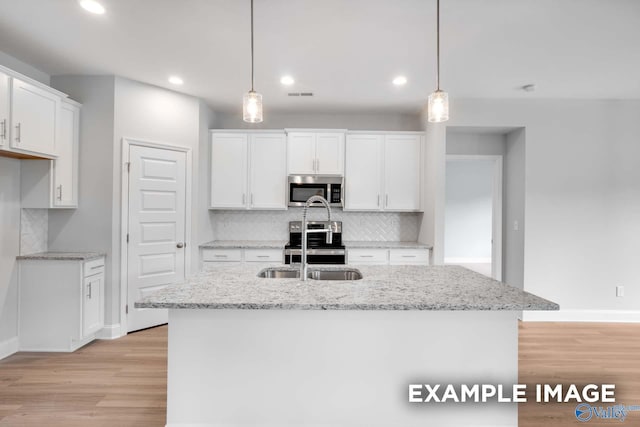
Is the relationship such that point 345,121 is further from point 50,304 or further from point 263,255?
point 50,304

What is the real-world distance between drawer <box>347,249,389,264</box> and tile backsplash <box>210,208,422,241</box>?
0.61m

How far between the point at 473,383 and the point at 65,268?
3.49 metres

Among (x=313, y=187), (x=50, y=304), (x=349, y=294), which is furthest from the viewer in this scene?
(x=313, y=187)

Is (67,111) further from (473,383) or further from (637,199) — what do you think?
(637,199)

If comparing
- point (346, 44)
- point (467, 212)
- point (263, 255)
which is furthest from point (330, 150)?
point (467, 212)

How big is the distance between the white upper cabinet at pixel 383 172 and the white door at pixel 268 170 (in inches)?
33.6

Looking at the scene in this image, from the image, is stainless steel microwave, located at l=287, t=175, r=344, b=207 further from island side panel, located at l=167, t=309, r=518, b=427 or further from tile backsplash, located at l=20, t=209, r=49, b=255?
island side panel, located at l=167, t=309, r=518, b=427

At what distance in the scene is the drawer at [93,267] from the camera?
3.35 metres

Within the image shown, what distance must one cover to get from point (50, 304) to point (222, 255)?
1711 mm

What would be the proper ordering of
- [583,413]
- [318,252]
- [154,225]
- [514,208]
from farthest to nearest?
[514,208]
[318,252]
[154,225]
[583,413]

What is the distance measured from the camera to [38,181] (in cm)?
333

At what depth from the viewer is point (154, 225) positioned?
3.93 m

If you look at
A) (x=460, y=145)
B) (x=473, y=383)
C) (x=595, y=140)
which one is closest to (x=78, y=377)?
(x=473, y=383)

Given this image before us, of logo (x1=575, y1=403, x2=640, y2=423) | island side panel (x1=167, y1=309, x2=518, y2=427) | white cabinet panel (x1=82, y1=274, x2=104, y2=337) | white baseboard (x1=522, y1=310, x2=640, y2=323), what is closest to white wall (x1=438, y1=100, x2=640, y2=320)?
white baseboard (x1=522, y1=310, x2=640, y2=323)
